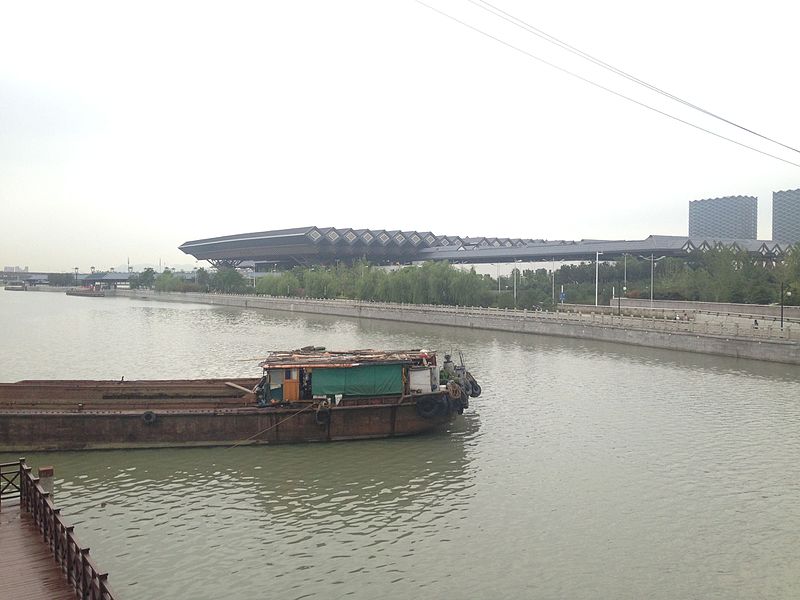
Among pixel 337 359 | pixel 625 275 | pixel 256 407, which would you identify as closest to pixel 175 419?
pixel 256 407

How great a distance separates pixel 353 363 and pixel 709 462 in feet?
39.5

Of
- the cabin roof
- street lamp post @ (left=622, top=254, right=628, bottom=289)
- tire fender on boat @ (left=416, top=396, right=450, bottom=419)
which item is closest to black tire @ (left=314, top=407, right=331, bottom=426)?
the cabin roof

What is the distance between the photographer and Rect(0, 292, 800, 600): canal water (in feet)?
42.6

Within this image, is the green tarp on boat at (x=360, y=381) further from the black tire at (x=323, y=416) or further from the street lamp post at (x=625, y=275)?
the street lamp post at (x=625, y=275)

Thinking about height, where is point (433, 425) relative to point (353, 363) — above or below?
below

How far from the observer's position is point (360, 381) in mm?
22562

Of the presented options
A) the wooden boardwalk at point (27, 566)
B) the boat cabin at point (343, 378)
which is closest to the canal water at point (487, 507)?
the boat cabin at point (343, 378)

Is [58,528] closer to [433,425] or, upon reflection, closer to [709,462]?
[433,425]

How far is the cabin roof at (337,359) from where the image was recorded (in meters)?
22.3

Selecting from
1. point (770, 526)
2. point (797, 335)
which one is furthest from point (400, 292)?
point (770, 526)

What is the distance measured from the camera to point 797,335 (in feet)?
136

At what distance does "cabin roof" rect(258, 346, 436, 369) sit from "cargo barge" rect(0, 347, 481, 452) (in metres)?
0.04

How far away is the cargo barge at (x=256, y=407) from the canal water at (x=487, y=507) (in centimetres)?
60

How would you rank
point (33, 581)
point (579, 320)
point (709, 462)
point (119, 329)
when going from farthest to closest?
point (119, 329), point (579, 320), point (709, 462), point (33, 581)
